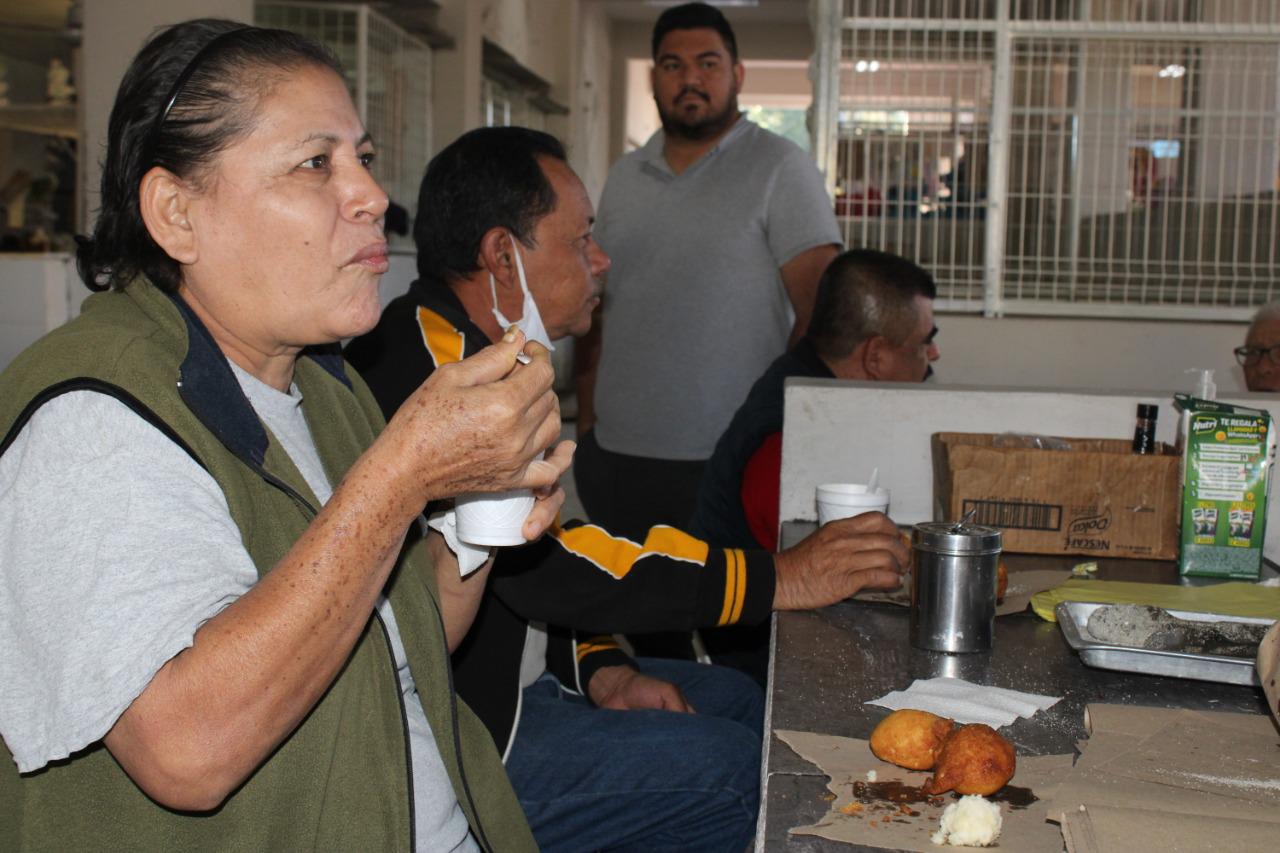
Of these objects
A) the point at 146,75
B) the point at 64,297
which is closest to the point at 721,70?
the point at 64,297

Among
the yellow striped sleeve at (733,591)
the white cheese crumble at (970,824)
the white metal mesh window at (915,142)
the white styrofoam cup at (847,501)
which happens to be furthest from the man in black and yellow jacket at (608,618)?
the white metal mesh window at (915,142)

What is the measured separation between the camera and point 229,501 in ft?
3.90

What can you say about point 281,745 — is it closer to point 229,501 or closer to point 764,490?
point 229,501

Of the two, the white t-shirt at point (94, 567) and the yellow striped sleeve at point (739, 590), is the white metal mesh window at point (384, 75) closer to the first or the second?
the yellow striped sleeve at point (739, 590)

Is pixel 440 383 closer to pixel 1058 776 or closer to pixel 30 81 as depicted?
pixel 1058 776

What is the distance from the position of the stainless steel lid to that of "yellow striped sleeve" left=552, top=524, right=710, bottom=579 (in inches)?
16.9

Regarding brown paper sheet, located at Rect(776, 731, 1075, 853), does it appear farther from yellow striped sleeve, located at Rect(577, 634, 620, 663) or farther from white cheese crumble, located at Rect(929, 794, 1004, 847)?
yellow striped sleeve, located at Rect(577, 634, 620, 663)

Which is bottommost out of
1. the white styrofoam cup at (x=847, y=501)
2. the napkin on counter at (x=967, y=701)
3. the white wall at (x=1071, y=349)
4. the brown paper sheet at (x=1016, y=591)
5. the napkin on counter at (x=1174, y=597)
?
the napkin on counter at (x=967, y=701)

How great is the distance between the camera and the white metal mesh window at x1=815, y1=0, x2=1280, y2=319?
15.5 ft

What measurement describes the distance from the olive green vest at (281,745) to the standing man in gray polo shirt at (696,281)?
2.10 meters

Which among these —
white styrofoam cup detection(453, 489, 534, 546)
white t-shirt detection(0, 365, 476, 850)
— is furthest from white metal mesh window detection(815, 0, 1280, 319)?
white t-shirt detection(0, 365, 476, 850)

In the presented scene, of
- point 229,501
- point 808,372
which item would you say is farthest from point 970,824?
point 808,372

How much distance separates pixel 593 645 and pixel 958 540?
2.96 ft

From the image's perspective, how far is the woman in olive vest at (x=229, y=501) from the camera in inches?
42.2
